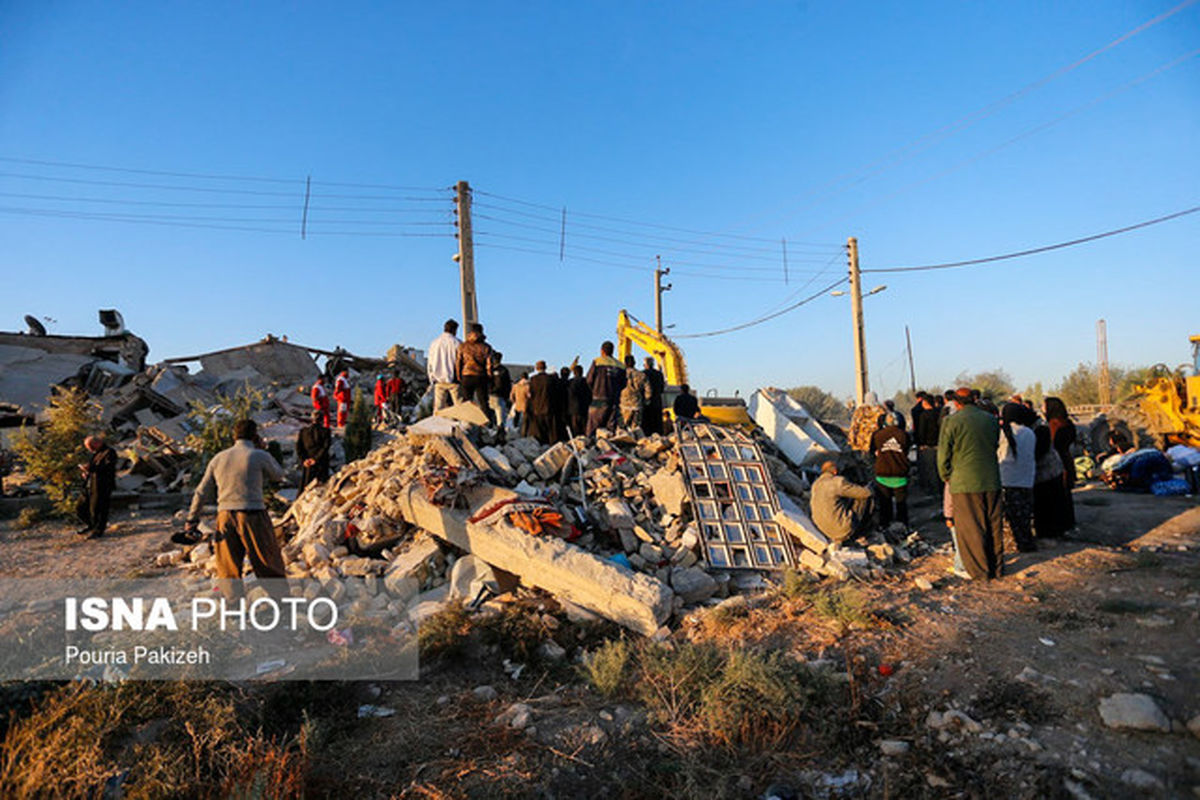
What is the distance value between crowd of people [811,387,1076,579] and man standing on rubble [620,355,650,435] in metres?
3.48

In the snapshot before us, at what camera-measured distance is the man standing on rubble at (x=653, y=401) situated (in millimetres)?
10023

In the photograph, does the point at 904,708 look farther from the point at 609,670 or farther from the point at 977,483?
the point at 977,483

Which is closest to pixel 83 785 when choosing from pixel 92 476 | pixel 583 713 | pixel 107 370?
pixel 583 713

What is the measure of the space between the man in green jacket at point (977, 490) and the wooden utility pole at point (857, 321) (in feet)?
41.1

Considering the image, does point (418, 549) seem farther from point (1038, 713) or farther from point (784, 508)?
point (1038, 713)

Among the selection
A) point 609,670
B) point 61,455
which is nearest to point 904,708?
point 609,670

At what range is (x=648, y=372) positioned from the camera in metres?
10.0

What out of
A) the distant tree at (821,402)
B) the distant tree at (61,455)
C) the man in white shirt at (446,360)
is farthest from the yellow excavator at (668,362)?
the distant tree at (821,402)

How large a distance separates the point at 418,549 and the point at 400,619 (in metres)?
0.94

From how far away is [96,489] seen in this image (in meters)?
8.80

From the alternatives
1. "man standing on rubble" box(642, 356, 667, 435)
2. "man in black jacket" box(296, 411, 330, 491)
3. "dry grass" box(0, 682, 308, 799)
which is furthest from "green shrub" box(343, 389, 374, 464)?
"dry grass" box(0, 682, 308, 799)

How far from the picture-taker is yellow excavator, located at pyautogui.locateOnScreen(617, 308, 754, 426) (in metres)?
11.7

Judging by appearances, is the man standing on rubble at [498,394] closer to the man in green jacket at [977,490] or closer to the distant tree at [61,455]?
the man in green jacket at [977,490]

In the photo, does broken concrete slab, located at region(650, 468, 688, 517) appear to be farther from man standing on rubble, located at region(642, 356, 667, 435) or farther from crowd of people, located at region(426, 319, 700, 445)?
man standing on rubble, located at region(642, 356, 667, 435)
